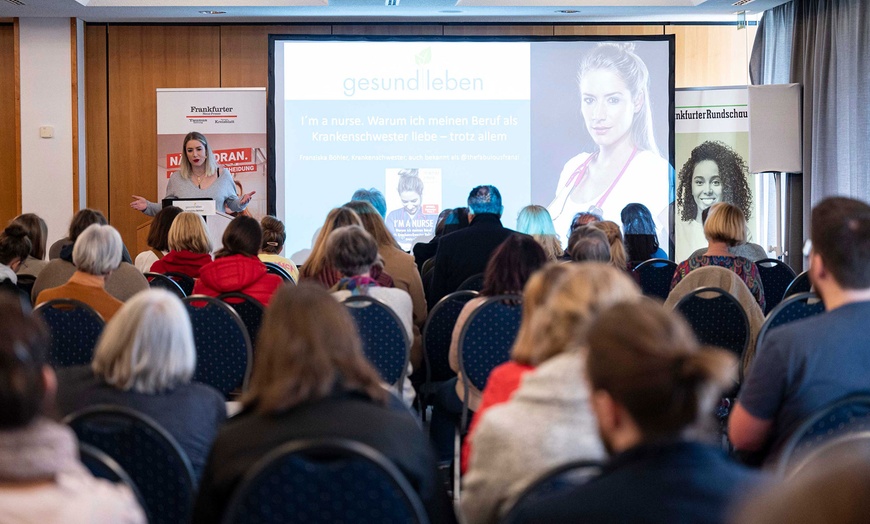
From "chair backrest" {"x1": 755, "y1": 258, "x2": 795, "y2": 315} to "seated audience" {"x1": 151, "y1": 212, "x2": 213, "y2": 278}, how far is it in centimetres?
333

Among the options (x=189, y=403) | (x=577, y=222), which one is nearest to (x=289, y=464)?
(x=189, y=403)

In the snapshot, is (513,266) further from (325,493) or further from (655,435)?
(655,435)

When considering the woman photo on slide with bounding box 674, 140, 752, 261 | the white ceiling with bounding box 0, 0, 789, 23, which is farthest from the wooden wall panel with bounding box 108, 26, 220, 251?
the woman photo on slide with bounding box 674, 140, 752, 261

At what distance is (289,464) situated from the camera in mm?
1666

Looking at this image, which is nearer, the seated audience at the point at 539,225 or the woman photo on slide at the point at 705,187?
the seated audience at the point at 539,225

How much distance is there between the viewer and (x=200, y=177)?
942cm

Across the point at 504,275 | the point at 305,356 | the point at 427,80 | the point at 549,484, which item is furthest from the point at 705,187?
the point at 549,484

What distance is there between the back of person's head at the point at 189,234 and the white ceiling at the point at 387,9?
13.8ft

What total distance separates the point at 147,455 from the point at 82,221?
373 centimetres

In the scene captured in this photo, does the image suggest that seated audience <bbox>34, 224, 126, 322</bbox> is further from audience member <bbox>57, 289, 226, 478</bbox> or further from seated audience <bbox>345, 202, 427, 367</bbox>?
audience member <bbox>57, 289, 226, 478</bbox>

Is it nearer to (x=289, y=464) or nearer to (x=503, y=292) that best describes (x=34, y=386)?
(x=289, y=464)

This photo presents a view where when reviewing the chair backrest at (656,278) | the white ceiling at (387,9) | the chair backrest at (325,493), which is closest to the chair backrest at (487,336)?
the chair backrest at (325,493)

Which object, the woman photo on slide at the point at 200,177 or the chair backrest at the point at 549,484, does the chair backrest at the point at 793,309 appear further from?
the woman photo on slide at the point at 200,177

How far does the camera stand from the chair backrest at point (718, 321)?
13.7 ft
